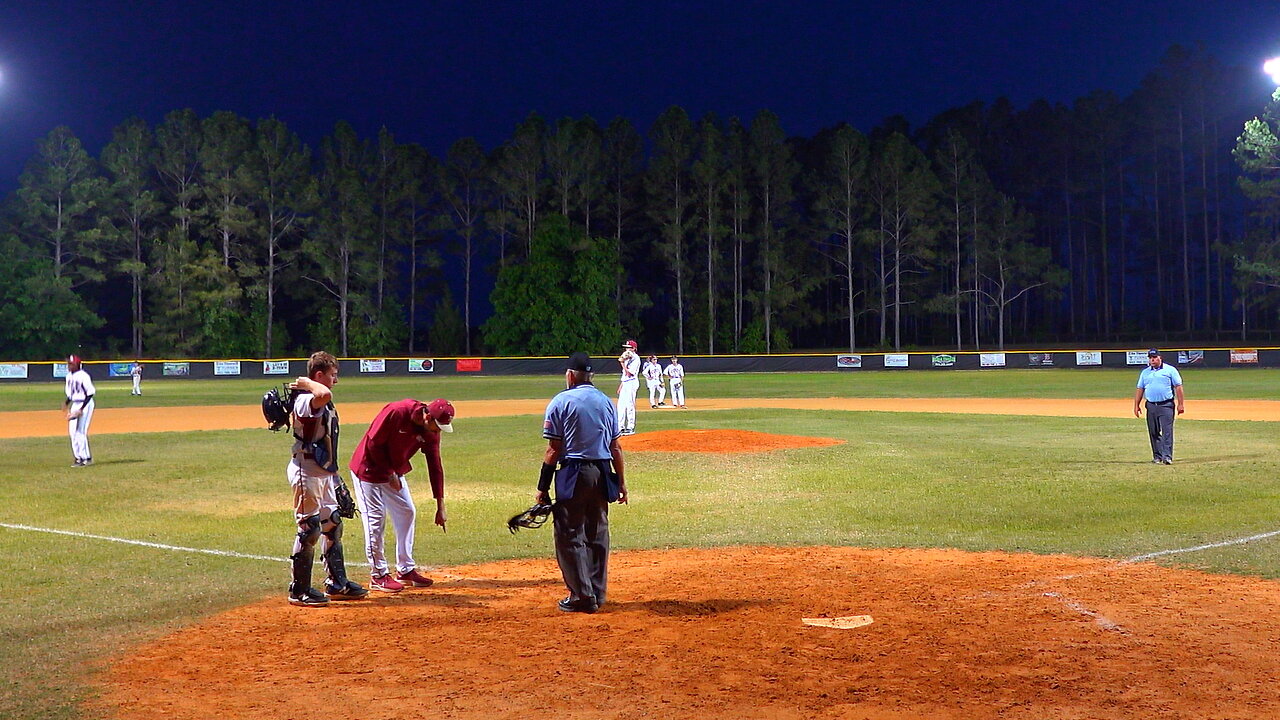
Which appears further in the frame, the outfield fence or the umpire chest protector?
the outfield fence

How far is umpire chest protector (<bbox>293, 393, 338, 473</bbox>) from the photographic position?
27.3 feet

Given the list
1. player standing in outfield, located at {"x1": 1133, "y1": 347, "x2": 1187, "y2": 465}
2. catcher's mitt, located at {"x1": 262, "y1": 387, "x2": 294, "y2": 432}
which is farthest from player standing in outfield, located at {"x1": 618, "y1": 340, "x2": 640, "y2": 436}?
catcher's mitt, located at {"x1": 262, "y1": 387, "x2": 294, "y2": 432}

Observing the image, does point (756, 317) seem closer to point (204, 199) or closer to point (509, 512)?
point (204, 199)

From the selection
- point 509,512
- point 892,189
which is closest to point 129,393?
point 509,512

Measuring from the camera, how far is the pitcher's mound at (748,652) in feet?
20.0

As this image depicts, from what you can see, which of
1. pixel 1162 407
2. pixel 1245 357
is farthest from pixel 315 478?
pixel 1245 357

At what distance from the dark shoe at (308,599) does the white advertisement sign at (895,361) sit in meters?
60.3

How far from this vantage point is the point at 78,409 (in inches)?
775

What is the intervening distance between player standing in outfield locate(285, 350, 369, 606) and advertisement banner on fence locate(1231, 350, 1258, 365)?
209 feet

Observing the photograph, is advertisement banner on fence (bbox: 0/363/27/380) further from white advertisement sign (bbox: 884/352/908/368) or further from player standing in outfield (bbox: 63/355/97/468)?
white advertisement sign (bbox: 884/352/908/368)

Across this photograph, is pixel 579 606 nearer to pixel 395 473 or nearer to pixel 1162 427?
pixel 395 473

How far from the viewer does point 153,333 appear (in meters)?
78.4

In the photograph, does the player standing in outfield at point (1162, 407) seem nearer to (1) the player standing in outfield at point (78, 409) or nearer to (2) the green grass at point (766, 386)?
(1) the player standing in outfield at point (78, 409)

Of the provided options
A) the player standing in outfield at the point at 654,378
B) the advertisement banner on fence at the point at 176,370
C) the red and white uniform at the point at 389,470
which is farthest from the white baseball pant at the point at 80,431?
the advertisement banner on fence at the point at 176,370
